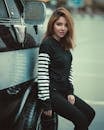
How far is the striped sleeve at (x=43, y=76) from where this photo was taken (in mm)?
5242

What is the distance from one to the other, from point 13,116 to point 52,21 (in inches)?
41.0

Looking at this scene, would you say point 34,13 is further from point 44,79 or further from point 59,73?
point 44,79

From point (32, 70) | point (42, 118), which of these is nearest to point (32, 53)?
point (32, 70)

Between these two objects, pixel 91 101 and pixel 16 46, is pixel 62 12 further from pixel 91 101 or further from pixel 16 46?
pixel 91 101

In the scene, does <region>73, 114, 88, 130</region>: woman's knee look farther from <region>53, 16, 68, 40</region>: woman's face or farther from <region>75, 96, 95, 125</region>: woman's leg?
<region>53, 16, 68, 40</region>: woman's face

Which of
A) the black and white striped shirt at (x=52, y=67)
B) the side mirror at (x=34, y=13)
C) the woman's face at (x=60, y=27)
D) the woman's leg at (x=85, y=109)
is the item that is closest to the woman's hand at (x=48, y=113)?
the black and white striped shirt at (x=52, y=67)

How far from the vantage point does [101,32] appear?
36.8 meters

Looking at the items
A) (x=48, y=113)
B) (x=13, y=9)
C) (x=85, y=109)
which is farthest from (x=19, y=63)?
(x=85, y=109)

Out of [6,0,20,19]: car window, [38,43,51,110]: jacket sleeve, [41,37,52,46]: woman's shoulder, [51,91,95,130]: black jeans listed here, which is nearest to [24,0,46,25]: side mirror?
[6,0,20,19]: car window

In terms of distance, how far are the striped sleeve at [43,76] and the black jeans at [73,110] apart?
0.56 ft

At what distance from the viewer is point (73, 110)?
551 cm

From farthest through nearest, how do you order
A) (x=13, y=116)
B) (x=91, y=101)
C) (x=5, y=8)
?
(x=91, y=101), (x=5, y=8), (x=13, y=116)

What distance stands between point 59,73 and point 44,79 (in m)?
0.22

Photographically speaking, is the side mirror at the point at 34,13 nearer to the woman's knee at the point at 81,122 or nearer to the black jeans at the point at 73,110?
the black jeans at the point at 73,110
